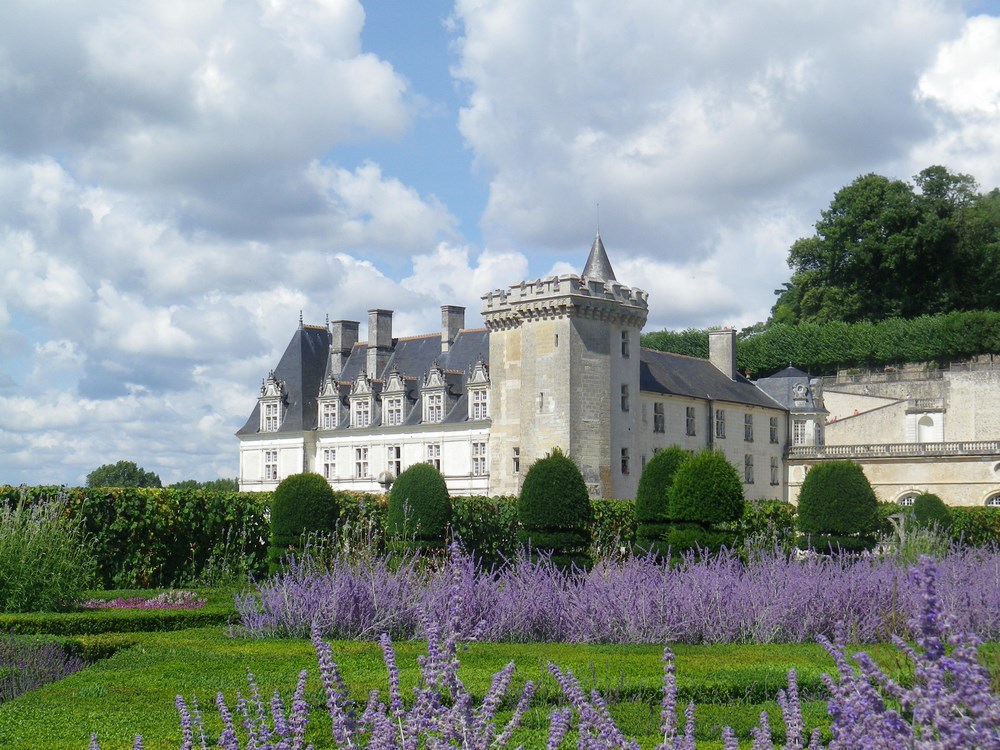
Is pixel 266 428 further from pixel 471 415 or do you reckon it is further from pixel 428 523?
pixel 428 523

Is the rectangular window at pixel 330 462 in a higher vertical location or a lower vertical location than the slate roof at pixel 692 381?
lower

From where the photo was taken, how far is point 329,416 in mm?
45750

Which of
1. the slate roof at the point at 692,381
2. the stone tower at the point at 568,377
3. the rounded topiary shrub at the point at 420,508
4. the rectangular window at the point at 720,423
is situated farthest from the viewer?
the rectangular window at the point at 720,423

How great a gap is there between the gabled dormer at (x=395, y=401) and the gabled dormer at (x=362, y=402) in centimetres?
50

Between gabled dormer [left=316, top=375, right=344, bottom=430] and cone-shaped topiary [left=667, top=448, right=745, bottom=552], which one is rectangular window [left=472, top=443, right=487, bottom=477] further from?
cone-shaped topiary [left=667, top=448, right=745, bottom=552]

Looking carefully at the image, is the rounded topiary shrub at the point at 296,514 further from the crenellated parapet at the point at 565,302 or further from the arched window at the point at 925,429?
the arched window at the point at 925,429

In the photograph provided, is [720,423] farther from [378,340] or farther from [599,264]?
[378,340]

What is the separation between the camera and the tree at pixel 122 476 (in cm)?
7700

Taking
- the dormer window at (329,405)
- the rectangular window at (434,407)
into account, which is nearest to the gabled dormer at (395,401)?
the rectangular window at (434,407)

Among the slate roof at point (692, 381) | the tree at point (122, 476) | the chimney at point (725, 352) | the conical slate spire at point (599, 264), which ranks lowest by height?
the tree at point (122, 476)

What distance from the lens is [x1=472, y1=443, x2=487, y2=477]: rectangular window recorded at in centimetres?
3988

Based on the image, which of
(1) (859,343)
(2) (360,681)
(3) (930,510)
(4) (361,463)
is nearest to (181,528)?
(2) (360,681)

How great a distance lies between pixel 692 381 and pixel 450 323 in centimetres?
901

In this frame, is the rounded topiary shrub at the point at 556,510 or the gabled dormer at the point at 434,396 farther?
the gabled dormer at the point at 434,396
